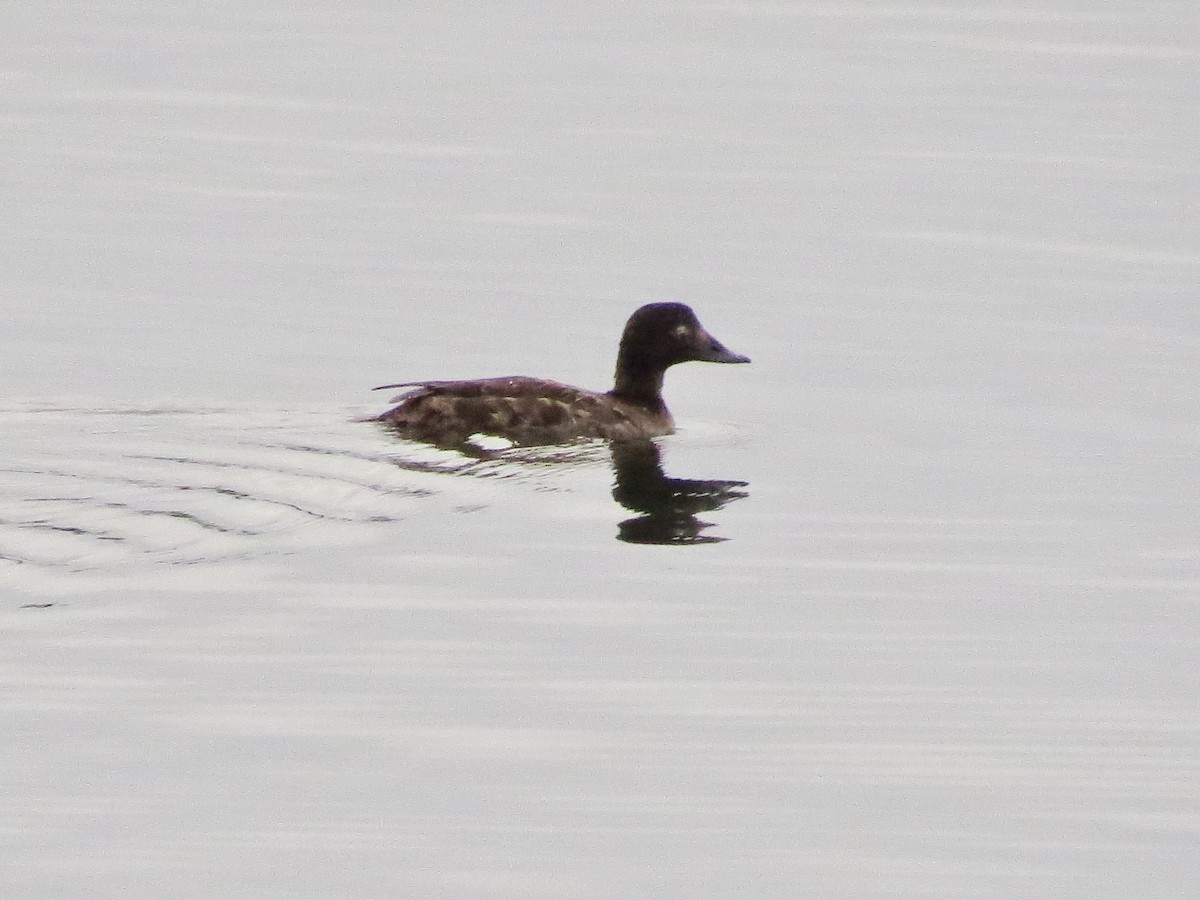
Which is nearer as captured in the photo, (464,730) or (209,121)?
(464,730)

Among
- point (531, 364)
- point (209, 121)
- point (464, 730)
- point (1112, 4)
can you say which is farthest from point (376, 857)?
point (1112, 4)

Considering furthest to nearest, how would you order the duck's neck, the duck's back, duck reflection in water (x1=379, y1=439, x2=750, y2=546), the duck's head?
the duck's head < the duck's neck < the duck's back < duck reflection in water (x1=379, y1=439, x2=750, y2=546)

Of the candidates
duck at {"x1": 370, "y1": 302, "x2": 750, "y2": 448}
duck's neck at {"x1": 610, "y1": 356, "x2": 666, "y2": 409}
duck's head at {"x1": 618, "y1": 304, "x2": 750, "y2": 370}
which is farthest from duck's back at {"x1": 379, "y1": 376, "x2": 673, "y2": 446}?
duck's head at {"x1": 618, "y1": 304, "x2": 750, "y2": 370}

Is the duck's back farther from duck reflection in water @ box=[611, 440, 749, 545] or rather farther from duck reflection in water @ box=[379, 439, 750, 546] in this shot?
duck reflection in water @ box=[611, 440, 749, 545]

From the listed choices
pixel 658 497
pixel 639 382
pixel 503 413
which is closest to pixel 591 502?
pixel 658 497

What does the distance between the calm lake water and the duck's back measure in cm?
29

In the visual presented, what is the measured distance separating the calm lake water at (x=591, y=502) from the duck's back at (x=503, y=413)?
29 centimetres

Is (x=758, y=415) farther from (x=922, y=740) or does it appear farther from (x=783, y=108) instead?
(x=783, y=108)

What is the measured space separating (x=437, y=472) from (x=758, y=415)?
108 inches

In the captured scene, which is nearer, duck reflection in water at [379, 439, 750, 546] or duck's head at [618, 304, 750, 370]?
duck reflection in water at [379, 439, 750, 546]

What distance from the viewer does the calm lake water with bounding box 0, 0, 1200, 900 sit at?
26.1 ft

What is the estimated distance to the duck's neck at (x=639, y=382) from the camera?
14.1 metres

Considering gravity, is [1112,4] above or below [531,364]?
above

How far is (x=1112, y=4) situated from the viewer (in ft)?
106
